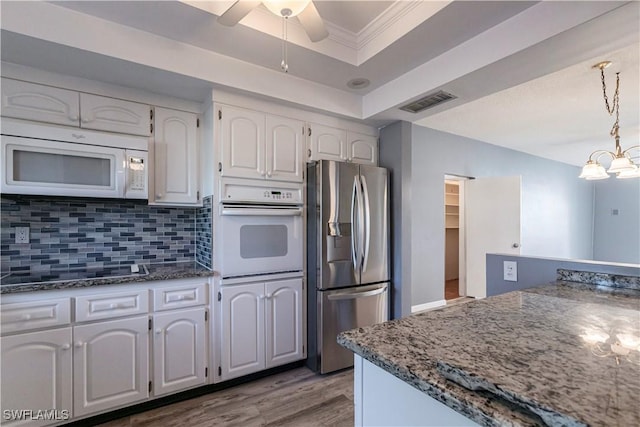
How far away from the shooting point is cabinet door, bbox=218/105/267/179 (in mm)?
2270

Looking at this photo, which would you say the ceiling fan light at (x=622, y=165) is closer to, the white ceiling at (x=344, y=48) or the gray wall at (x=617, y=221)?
the white ceiling at (x=344, y=48)

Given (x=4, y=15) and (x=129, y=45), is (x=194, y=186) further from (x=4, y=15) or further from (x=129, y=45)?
(x=4, y=15)

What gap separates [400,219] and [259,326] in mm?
1565

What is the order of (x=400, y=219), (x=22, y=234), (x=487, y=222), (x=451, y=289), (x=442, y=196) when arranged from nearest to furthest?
1. (x=22, y=234)
2. (x=400, y=219)
3. (x=442, y=196)
4. (x=487, y=222)
5. (x=451, y=289)

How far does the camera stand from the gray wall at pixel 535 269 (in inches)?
60.7

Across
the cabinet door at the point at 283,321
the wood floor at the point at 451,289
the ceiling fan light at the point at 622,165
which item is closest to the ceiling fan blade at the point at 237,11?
the cabinet door at the point at 283,321

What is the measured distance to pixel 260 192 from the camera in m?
2.41

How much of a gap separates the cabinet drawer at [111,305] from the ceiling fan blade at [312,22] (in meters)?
1.85

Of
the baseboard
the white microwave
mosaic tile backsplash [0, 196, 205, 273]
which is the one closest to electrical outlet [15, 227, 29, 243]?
mosaic tile backsplash [0, 196, 205, 273]

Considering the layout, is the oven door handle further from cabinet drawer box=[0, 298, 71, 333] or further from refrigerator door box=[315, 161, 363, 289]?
cabinet drawer box=[0, 298, 71, 333]

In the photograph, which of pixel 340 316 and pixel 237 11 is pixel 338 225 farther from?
pixel 237 11

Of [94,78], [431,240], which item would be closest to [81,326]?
[94,78]

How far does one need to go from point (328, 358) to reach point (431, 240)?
7.04 ft

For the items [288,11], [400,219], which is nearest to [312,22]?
[288,11]
